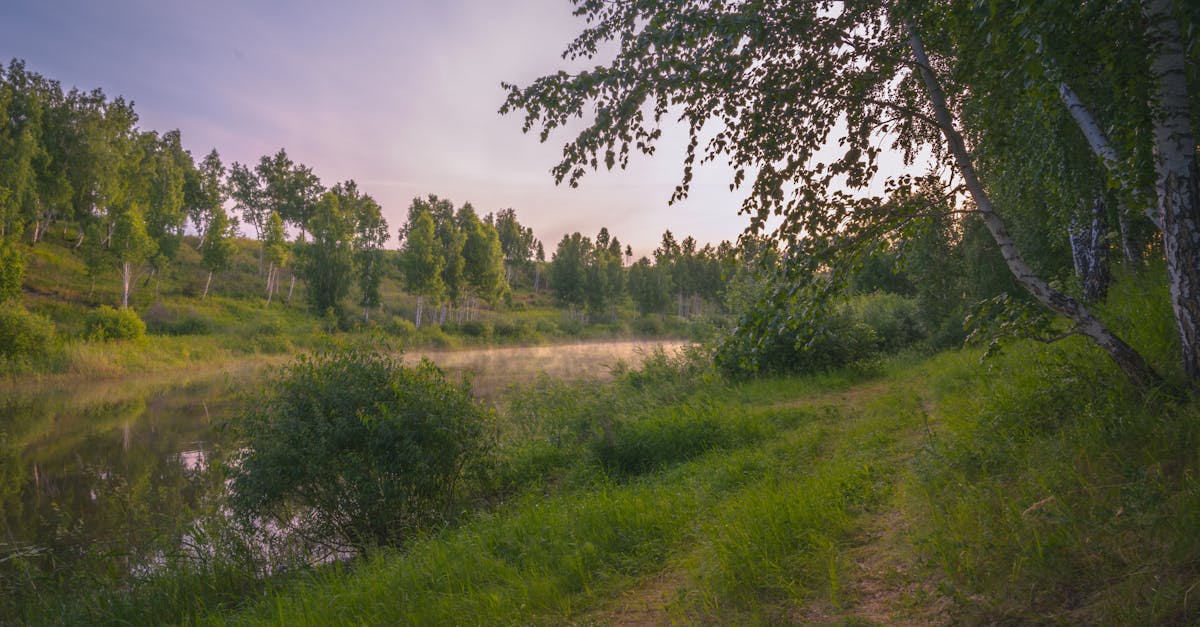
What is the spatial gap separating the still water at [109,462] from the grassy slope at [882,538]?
4469 millimetres

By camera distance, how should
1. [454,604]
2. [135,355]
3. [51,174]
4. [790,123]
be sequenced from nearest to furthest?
[454,604] < [790,123] < [135,355] < [51,174]

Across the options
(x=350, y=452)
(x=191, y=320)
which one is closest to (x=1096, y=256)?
(x=350, y=452)

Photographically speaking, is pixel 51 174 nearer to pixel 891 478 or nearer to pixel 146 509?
pixel 146 509

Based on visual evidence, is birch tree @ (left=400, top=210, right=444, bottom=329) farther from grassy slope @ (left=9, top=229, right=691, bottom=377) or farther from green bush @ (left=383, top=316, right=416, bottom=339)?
grassy slope @ (left=9, top=229, right=691, bottom=377)

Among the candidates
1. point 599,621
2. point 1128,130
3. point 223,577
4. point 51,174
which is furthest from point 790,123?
point 51,174

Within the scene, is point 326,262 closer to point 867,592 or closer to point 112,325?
point 112,325

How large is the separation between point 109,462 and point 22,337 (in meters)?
18.4

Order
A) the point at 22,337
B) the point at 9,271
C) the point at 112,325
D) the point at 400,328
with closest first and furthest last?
the point at 22,337 < the point at 9,271 < the point at 112,325 < the point at 400,328

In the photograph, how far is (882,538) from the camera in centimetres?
430

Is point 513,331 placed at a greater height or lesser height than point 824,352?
lesser

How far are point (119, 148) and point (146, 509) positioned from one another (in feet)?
158

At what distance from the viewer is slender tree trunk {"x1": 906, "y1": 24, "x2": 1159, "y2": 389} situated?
14.0ft

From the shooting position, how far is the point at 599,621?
155 inches

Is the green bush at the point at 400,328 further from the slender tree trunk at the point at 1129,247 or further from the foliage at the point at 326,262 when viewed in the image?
the slender tree trunk at the point at 1129,247
